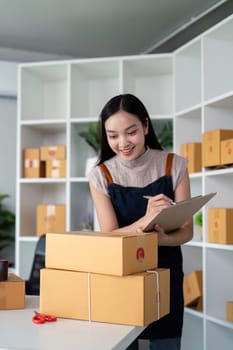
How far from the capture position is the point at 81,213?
381 cm

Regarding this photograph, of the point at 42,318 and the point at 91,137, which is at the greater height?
the point at 91,137

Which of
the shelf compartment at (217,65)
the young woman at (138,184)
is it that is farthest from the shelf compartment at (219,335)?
the shelf compartment at (217,65)

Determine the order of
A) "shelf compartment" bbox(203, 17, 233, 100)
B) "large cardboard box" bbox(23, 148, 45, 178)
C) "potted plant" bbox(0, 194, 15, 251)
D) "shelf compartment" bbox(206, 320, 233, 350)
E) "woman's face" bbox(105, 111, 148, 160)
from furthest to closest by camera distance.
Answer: "potted plant" bbox(0, 194, 15, 251)
"large cardboard box" bbox(23, 148, 45, 178)
"shelf compartment" bbox(203, 17, 233, 100)
"shelf compartment" bbox(206, 320, 233, 350)
"woman's face" bbox(105, 111, 148, 160)

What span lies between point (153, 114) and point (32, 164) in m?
1.01

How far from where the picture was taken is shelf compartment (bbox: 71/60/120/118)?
3.68 meters

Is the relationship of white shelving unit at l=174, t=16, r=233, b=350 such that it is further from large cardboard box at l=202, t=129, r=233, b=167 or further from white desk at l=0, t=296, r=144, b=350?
white desk at l=0, t=296, r=144, b=350

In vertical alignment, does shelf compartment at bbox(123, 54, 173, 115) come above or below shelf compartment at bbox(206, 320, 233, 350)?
above

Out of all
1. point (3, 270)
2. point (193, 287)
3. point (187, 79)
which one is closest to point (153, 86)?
point (187, 79)

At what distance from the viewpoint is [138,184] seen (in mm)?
1768

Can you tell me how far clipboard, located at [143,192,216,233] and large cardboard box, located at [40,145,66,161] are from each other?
214cm

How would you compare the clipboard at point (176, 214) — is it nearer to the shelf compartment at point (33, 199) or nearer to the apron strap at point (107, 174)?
the apron strap at point (107, 174)

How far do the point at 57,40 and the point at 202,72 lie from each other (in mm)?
1885

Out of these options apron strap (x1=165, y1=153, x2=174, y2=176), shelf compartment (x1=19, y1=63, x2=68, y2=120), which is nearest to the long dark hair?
apron strap (x1=165, y1=153, x2=174, y2=176)

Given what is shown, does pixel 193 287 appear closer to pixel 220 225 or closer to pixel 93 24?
pixel 220 225
